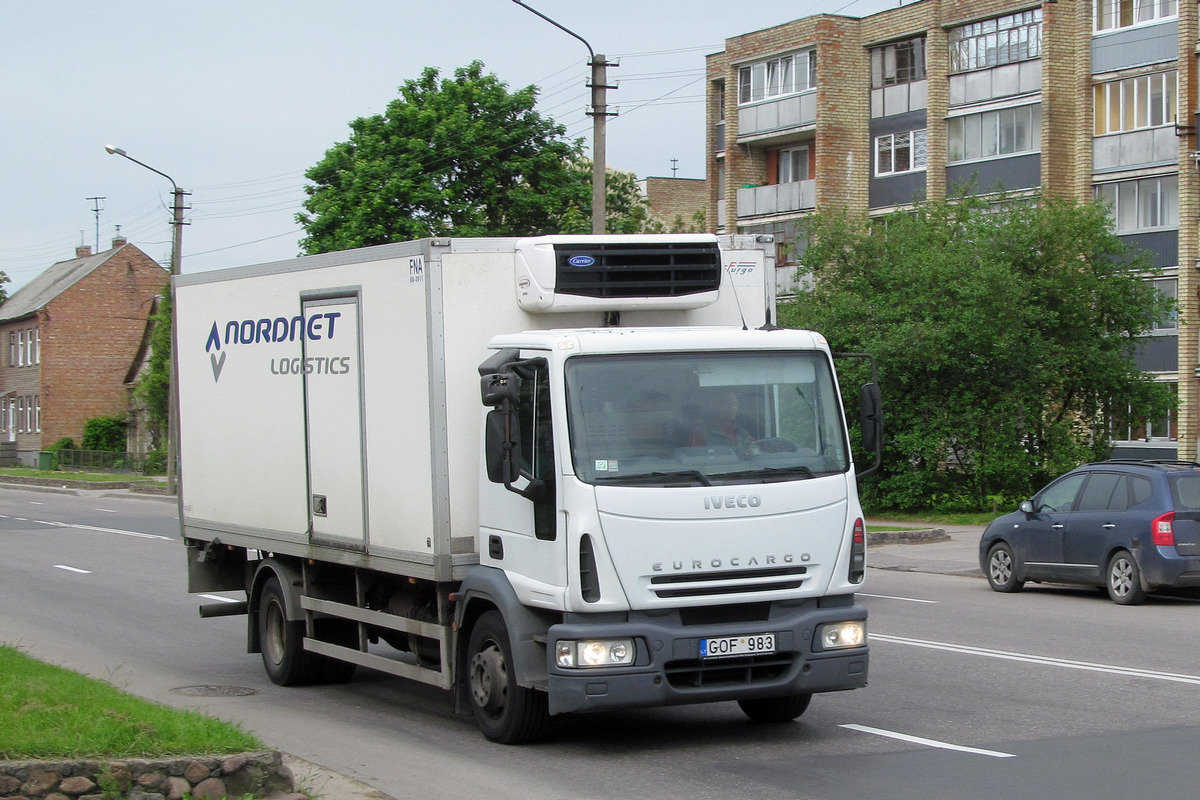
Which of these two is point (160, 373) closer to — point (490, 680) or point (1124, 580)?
point (1124, 580)

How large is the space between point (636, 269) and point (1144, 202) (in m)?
35.8

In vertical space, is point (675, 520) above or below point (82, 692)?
above

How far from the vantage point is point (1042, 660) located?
455 inches

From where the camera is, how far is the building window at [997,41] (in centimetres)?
4319

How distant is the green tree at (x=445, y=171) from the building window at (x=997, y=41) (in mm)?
12157

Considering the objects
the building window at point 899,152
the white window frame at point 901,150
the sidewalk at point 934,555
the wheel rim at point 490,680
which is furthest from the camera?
the building window at point 899,152

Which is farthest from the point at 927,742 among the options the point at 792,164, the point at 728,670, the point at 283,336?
the point at 792,164

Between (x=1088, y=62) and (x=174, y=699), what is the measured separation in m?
37.5

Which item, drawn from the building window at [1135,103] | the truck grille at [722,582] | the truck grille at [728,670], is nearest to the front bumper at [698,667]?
the truck grille at [728,670]

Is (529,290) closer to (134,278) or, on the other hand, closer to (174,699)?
(174,699)

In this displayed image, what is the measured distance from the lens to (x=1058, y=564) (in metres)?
16.7

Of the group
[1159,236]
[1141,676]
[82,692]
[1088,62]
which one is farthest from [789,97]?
[82,692]

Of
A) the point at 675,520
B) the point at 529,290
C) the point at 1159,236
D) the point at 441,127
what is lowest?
the point at 675,520

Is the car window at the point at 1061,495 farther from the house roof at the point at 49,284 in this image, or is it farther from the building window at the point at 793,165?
the house roof at the point at 49,284
